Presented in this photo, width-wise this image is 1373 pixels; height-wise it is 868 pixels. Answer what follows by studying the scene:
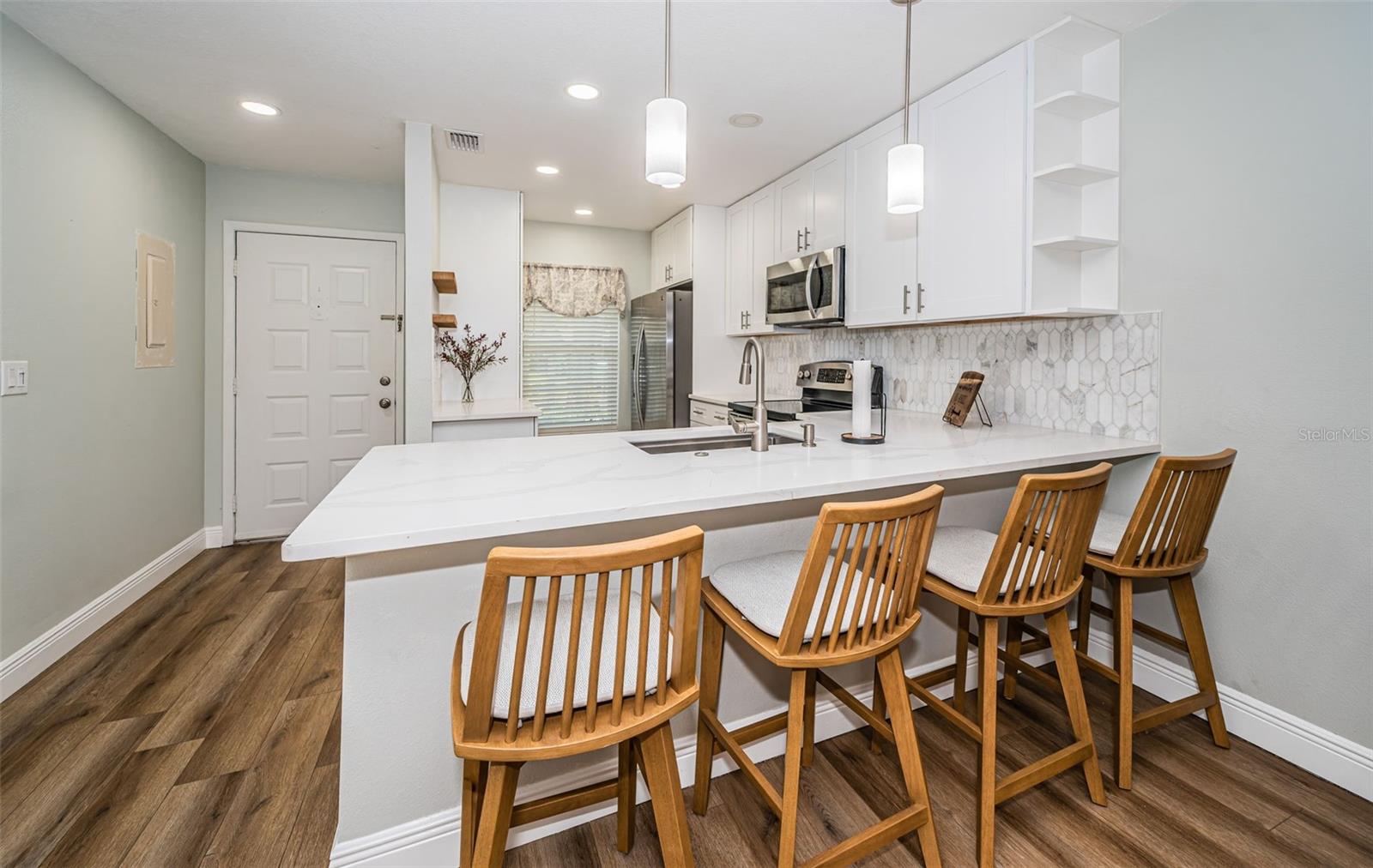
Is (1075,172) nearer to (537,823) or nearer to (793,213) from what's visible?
(793,213)

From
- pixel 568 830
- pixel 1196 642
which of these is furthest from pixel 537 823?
pixel 1196 642

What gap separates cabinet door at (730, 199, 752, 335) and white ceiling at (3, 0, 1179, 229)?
0.73 metres

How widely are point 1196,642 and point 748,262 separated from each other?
3.16 m

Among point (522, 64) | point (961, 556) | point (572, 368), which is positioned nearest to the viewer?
point (961, 556)

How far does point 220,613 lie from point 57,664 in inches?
21.6

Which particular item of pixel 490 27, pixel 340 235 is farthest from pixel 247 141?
pixel 490 27

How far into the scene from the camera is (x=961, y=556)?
64.7 inches

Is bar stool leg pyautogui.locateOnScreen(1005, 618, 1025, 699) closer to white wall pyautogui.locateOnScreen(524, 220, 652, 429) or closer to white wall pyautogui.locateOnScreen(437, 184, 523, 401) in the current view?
white wall pyautogui.locateOnScreen(437, 184, 523, 401)

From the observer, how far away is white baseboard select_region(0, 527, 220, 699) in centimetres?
220

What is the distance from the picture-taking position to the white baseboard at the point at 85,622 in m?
2.20

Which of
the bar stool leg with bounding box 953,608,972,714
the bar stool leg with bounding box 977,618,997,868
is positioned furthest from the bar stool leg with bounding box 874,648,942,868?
→ the bar stool leg with bounding box 953,608,972,714

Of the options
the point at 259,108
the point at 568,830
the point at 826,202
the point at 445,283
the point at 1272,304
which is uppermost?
the point at 259,108

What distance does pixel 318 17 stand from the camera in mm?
2102

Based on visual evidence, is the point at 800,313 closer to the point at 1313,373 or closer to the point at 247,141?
the point at 1313,373
